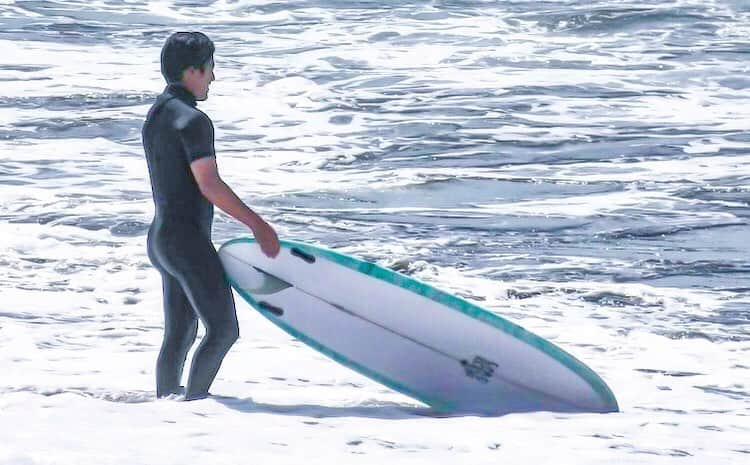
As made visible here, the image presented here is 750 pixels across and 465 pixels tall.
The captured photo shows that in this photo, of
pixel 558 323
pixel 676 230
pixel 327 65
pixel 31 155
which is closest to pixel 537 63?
pixel 327 65

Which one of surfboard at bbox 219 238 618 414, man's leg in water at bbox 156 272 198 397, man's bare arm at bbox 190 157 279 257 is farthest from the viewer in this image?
surfboard at bbox 219 238 618 414

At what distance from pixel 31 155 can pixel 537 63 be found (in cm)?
1058

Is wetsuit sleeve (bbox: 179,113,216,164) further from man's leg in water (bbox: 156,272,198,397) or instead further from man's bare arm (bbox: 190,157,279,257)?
man's leg in water (bbox: 156,272,198,397)

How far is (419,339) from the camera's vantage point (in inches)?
222

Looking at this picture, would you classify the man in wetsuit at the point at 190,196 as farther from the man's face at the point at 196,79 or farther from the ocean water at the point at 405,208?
the ocean water at the point at 405,208

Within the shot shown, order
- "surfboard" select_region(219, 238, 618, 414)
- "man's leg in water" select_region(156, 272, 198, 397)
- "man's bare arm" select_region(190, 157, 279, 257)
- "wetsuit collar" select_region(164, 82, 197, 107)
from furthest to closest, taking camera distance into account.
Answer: "surfboard" select_region(219, 238, 618, 414)
"man's leg in water" select_region(156, 272, 198, 397)
"wetsuit collar" select_region(164, 82, 197, 107)
"man's bare arm" select_region(190, 157, 279, 257)

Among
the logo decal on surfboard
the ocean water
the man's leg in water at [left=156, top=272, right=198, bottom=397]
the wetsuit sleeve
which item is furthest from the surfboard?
the wetsuit sleeve

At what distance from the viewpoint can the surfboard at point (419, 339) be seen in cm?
558

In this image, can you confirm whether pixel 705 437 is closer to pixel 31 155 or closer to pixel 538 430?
pixel 538 430

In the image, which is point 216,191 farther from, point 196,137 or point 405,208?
point 405,208

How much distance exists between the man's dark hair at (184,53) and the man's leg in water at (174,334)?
770 millimetres

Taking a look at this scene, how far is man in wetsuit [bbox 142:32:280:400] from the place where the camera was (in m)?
4.95

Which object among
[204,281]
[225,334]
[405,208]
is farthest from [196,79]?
[405,208]

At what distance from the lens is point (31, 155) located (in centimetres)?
1544
